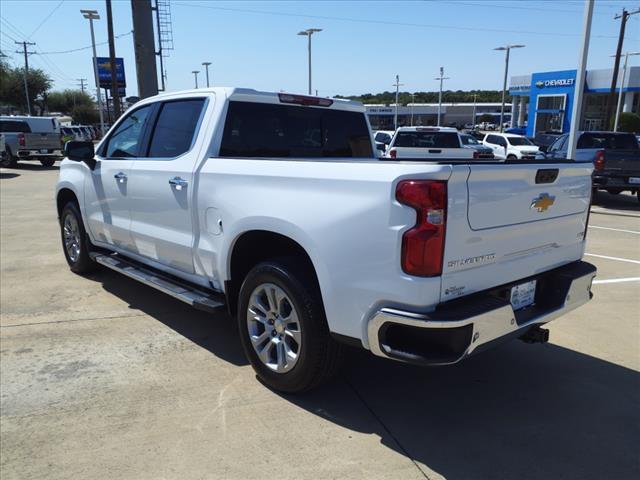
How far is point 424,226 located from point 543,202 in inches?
40.2

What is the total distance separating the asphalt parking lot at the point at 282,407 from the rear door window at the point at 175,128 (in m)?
1.60

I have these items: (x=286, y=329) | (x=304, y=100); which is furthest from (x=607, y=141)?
(x=286, y=329)

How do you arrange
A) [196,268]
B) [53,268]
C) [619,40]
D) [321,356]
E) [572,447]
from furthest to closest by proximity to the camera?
[619,40], [53,268], [196,268], [321,356], [572,447]

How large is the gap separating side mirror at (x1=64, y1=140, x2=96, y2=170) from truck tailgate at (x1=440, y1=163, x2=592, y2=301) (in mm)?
4142

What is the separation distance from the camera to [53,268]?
22.5 ft

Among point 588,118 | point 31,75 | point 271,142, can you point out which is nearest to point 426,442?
point 271,142

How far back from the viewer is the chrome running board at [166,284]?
3977 millimetres

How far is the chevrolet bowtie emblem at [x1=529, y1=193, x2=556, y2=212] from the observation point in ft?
10.3

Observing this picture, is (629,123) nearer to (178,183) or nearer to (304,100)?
(304,100)

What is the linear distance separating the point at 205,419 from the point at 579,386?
263 cm

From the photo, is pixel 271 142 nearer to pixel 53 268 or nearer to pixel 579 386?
pixel 579 386

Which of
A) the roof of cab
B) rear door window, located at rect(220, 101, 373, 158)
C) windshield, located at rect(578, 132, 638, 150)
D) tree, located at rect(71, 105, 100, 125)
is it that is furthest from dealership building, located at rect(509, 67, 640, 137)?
tree, located at rect(71, 105, 100, 125)

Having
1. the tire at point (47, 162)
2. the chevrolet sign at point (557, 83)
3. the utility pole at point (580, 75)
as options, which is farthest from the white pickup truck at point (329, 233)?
the chevrolet sign at point (557, 83)

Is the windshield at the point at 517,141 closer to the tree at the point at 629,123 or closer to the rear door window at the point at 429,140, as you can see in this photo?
the rear door window at the point at 429,140
